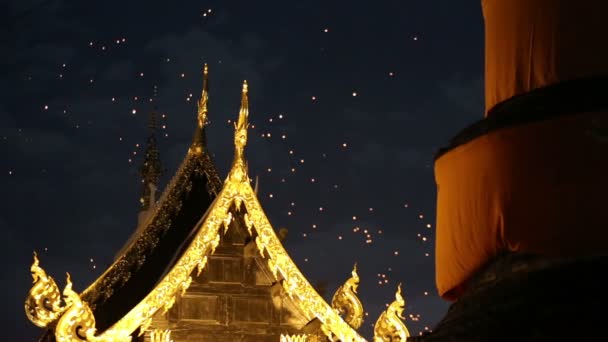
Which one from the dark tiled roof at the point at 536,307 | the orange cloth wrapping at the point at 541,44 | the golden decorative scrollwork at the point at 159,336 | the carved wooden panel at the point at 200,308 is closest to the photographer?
the dark tiled roof at the point at 536,307

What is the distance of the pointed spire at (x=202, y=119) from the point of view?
11.7m

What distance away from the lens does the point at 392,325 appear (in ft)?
33.3

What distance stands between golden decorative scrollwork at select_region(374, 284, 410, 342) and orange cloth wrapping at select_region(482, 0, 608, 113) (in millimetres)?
5487

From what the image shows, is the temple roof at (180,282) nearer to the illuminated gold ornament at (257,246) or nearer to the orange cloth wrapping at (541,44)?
the illuminated gold ornament at (257,246)

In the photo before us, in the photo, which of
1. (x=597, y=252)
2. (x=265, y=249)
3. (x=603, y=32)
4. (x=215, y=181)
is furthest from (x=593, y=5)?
(x=215, y=181)

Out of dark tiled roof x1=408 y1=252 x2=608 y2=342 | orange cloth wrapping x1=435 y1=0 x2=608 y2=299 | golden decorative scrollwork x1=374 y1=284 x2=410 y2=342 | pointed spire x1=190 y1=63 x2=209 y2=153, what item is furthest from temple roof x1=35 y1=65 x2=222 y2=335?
dark tiled roof x1=408 y1=252 x2=608 y2=342

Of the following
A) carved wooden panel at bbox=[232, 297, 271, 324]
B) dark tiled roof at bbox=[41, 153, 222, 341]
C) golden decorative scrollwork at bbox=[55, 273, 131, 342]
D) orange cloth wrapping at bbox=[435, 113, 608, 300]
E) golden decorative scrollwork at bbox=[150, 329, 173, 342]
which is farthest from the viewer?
dark tiled roof at bbox=[41, 153, 222, 341]

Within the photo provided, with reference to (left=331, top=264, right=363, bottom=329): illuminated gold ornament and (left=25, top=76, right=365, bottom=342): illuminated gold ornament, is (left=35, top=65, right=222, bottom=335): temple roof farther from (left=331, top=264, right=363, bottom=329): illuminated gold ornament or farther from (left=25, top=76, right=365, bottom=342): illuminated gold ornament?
(left=331, top=264, right=363, bottom=329): illuminated gold ornament

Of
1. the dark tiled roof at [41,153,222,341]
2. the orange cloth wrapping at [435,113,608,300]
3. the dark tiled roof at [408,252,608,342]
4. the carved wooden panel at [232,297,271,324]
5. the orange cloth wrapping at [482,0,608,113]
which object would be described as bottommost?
the dark tiled roof at [408,252,608,342]

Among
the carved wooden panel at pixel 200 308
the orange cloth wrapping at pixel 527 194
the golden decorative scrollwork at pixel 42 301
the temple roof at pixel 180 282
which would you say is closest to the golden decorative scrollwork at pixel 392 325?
the temple roof at pixel 180 282

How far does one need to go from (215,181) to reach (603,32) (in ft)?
26.3

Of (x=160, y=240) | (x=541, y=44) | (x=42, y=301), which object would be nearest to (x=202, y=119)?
(x=160, y=240)

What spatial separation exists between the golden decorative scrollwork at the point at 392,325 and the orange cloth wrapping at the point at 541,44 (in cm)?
549

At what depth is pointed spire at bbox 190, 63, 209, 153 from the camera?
11727 mm
